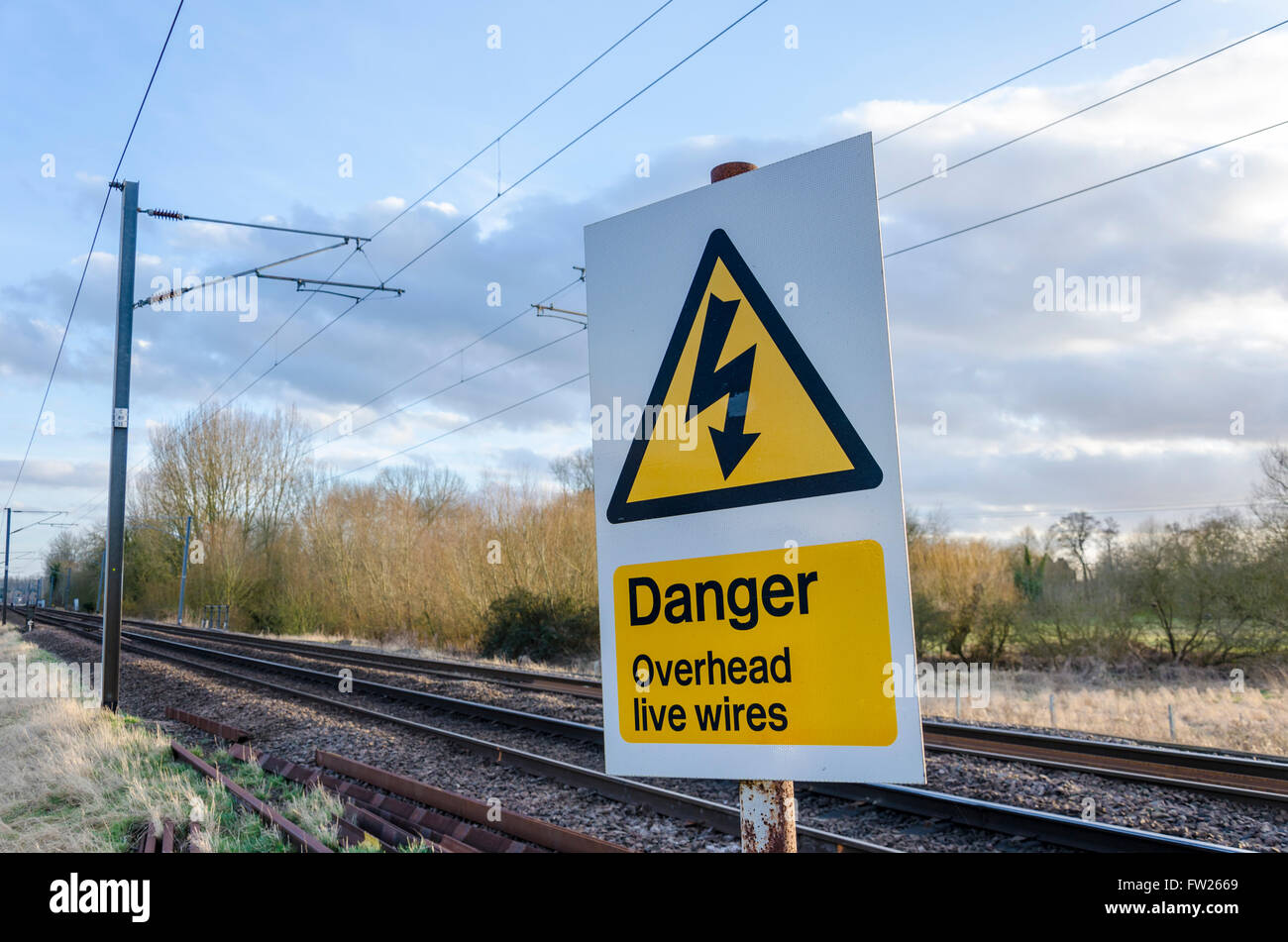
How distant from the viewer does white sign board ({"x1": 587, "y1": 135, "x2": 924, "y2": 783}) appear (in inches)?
54.0

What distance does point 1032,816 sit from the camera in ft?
20.3

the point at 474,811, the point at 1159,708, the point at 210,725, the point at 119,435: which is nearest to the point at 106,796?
the point at 474,811

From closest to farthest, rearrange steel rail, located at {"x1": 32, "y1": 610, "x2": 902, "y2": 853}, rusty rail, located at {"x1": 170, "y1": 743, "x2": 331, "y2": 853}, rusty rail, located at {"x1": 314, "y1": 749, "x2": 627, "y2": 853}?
rusty rail, located at {"x1": 170, "y1": 743, "x2": 331, "y2": 853} < rusty rail, located at {"x1": 314, "y1": 749, "x2": 627, "y2": 853} < steel rail, located at {"x1": 32, "y1": 610, "x2": 902, "y2": 853}

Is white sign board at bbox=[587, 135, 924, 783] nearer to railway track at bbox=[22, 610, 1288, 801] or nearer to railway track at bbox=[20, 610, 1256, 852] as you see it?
railway track at bbox=[20, 610, 1256, 852]

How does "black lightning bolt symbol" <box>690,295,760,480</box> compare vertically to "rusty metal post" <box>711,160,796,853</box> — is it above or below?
above

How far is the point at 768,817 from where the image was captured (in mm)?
1461

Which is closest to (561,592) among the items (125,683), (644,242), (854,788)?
(125,683)

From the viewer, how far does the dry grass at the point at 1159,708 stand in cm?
1198

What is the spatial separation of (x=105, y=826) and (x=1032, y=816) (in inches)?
→ 282

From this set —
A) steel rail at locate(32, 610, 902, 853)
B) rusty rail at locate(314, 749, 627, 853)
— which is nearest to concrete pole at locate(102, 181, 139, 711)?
steel rail at locate(32, 610, 902, 853)

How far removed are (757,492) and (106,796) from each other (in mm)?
8071

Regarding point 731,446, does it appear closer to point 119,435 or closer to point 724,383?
point 724,383

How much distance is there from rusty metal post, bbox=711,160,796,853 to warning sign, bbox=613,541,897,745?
0.11 meters

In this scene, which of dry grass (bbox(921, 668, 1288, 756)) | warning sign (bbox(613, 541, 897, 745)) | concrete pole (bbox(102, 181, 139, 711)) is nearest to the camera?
warning sign (bbox(613, 541, 897, 745))
